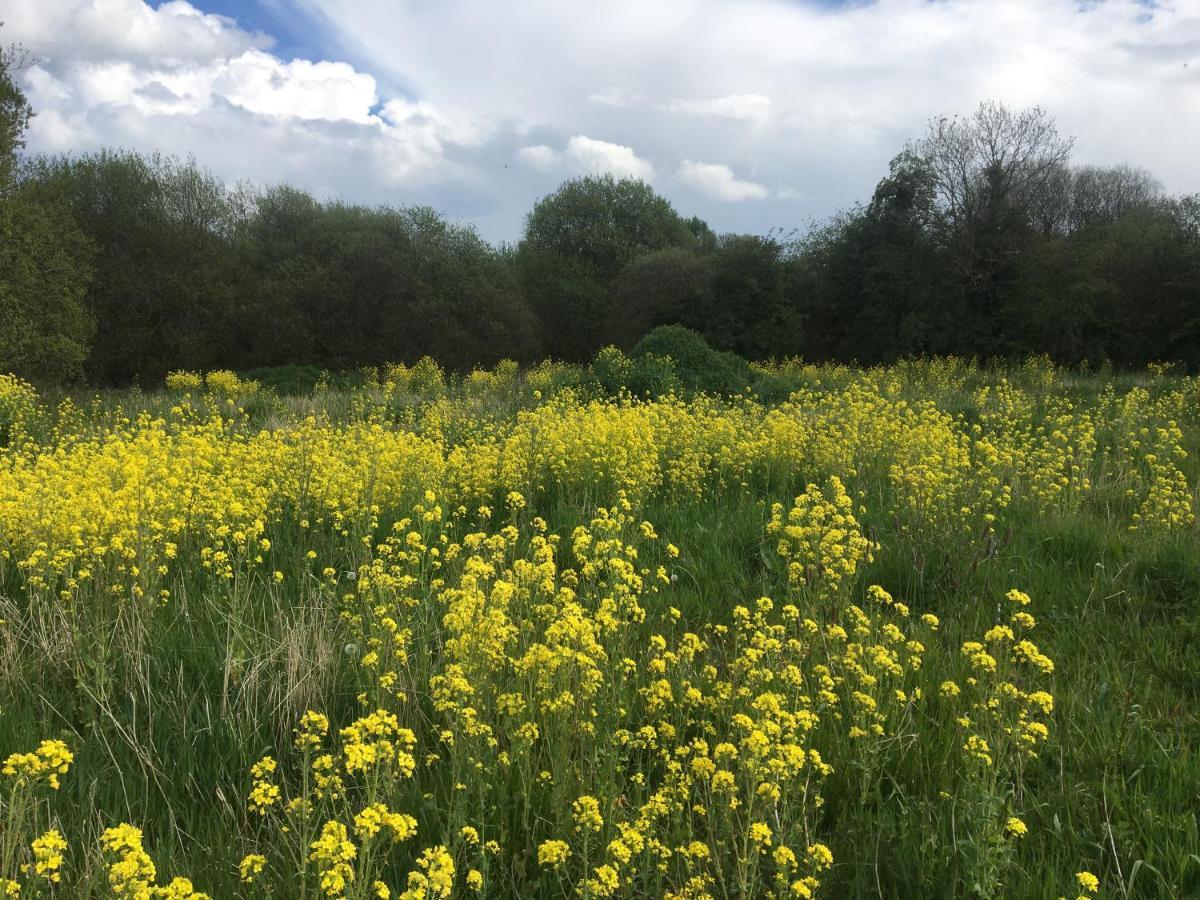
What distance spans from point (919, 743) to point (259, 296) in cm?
2889

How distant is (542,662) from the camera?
258 centimetres

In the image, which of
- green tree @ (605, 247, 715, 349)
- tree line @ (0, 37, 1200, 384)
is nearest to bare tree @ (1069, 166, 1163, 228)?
tree line @ (0, 37, 1200, 384)

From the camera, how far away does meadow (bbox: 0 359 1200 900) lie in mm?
2098

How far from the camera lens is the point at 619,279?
29.5 metres

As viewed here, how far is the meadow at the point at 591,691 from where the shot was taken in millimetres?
2098

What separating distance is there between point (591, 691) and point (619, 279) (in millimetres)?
28081

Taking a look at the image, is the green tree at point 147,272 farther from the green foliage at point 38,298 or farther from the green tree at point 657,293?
the green tree at point 657,293

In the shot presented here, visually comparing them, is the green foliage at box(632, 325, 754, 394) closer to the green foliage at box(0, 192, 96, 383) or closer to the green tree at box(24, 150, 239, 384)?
the green foliage at box(0, 192, 96, 383)

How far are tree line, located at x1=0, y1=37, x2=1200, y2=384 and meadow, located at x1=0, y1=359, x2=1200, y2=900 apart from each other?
17.1 metres

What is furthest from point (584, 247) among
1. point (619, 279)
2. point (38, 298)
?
point (38, 298)

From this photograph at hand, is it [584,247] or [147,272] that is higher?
[584,247]

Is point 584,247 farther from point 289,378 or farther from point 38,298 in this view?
point 38,298

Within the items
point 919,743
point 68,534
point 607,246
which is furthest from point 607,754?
point 607,246

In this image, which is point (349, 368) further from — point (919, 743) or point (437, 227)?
point (919, 743)
